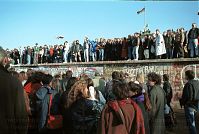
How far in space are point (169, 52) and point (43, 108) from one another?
15.2 metres

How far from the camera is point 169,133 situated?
11586 mm

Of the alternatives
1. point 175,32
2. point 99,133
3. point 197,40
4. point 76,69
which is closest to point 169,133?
point 99,133

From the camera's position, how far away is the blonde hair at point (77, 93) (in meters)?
6.05

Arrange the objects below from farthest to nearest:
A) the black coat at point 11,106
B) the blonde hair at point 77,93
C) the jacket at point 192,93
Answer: the jacket at point 192,93 → the blonde hair at point 77,93 → the black coat at point 11,106

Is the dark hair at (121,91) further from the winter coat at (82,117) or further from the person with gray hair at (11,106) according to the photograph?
the person with gray hair at (11,106)

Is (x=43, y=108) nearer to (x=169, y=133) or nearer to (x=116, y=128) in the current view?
(x=116, y=128)

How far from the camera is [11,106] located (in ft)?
14.6

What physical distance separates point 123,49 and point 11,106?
1922cm

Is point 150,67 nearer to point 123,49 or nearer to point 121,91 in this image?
point 123,49

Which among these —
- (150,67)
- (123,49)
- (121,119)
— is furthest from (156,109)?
(123,49)

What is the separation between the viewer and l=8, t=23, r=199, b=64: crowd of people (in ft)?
66.6

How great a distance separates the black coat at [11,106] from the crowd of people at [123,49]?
52.5 ft

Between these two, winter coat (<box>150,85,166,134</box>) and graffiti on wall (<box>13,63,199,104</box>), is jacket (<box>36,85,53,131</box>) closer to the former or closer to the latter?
winter coat (<box>150,85,166,134</box>)

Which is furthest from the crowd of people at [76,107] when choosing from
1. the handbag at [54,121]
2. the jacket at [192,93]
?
the jacket at [192,93]
